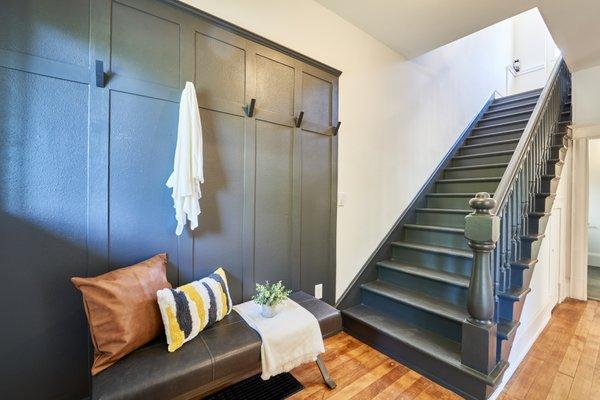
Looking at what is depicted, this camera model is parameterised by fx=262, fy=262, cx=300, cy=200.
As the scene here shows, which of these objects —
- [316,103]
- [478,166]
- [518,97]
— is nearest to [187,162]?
[316,103]

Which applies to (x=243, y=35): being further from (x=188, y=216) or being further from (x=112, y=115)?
(x=188, y=216)

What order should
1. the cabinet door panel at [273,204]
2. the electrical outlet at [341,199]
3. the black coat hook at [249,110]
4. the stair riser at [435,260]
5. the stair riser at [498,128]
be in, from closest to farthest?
the black coat hook at [249,110] < the cabinet door panel at [273,204] < the stair riser at [435,260] < the electrical outlet at [341,199] < the stair riser at [498,128]

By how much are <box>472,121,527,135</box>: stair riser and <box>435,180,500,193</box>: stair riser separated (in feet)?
4.33

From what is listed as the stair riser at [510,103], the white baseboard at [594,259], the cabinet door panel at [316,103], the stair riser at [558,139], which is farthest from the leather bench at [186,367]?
the white baseboard at [594,259]

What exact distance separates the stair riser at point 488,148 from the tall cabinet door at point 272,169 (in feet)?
9.52

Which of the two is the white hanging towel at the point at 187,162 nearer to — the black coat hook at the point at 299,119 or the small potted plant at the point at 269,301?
the small potted plant at the point at 269,301

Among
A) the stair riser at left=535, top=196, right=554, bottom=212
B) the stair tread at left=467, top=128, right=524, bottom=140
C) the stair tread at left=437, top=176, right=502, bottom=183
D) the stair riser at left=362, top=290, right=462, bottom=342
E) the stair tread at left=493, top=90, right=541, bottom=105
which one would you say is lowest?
the stair riser at left=362, top=290, right=462, bottom=342

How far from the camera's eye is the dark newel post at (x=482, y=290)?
1.51 m

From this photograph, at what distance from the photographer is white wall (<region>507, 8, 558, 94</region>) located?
4.90 meters

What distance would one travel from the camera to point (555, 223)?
8.90ft

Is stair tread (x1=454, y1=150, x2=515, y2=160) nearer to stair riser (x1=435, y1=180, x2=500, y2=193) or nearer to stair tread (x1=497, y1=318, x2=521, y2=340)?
stair riser (x1=435, y1=180, x2=500, y2=193)

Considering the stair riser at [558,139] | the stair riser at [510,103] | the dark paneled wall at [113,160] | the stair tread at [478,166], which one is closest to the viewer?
the dark paneled wall at [113,160]

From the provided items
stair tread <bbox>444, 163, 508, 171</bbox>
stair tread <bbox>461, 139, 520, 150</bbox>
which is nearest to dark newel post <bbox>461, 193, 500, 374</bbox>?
stair tread <bbox>444, 163, 508, 171</bbox>

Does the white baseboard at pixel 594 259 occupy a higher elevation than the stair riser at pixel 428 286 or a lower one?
lower
